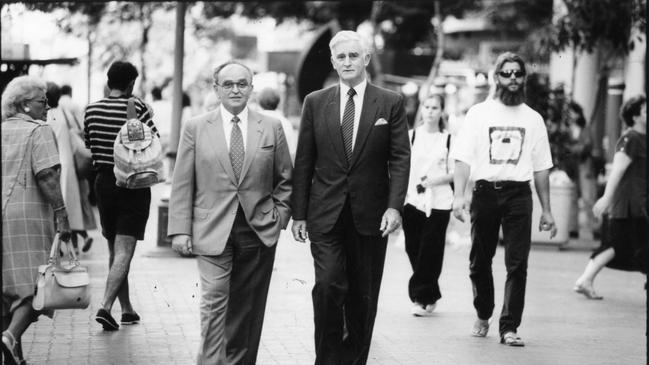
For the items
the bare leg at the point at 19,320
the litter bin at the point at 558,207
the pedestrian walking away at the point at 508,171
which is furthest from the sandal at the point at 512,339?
the litter bin at the point at 558,207

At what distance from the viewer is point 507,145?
8508 millimetres

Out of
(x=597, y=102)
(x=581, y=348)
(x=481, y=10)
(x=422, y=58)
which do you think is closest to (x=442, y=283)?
(x=581, y=348)

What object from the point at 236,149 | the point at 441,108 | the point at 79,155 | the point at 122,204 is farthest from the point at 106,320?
the point at 79,155

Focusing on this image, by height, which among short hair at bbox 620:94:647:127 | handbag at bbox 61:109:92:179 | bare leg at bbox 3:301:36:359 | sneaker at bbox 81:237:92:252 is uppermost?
short hair at bbox 620:94:647:127

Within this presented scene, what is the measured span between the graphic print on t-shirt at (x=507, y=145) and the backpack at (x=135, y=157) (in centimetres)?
233

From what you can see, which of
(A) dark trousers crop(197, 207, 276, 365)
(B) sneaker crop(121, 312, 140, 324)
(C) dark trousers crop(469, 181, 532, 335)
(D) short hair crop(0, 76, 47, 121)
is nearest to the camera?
(A) dark trousers crop(197, 207, 276, 365)

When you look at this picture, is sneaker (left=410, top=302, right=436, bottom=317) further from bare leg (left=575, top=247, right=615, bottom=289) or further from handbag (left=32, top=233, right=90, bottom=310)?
handbag (left=32, top=233, right=90, bottom=310)

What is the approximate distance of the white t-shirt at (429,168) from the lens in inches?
389

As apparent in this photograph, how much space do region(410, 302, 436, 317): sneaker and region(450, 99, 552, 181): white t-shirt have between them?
1.62 m

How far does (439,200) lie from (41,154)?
377 centimetres

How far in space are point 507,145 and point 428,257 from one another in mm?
1648

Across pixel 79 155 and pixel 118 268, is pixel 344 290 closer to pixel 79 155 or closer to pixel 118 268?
pixel 118 268

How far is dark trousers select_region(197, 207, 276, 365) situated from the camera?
21.9ft

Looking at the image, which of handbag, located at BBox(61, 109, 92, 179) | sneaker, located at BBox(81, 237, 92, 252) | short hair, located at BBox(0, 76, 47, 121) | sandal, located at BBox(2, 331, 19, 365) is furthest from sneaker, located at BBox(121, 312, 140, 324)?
sneaker, located at BBox(81, 237, 92, 252)
